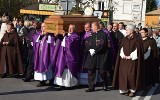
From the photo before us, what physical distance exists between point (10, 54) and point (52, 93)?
2.59 meters

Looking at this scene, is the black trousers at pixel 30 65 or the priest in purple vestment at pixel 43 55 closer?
the priest in purple vestment at pixel 43 55

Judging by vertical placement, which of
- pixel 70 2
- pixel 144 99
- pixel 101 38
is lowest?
pixel 144 99

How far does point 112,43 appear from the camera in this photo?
1169 centimetres

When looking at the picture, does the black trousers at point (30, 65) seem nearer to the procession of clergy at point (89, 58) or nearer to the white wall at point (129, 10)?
the procession of clergy at point (89, 58)

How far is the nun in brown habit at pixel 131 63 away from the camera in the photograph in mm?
10008

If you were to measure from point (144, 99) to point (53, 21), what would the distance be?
3.34m

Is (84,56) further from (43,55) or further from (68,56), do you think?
(43,55)

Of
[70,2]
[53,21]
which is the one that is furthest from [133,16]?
[53,21]

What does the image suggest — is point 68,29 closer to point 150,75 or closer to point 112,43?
point 112,43

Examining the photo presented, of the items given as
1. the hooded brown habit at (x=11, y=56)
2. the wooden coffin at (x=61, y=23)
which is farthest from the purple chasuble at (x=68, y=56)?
the hooded brown habit at (x=11, y=56)

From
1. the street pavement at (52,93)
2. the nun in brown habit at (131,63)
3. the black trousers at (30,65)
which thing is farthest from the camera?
the black trousers at (30,65)

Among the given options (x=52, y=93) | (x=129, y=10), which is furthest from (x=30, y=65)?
A: (x=129, y=10)

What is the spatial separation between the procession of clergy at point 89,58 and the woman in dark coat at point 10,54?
0.10 feet

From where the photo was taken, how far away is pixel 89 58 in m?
10.7
